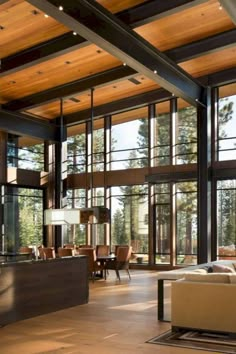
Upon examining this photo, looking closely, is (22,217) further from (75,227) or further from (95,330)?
(95,330)

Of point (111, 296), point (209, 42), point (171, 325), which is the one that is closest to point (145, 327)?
point (171, 325)

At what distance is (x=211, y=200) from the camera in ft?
44.0

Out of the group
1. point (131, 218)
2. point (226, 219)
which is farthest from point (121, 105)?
point (226, 219)

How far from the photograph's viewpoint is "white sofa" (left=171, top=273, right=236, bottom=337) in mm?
5594

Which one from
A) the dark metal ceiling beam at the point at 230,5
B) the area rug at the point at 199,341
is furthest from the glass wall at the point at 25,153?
the area rug at the point at 199,341

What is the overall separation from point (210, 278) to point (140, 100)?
31.0ft

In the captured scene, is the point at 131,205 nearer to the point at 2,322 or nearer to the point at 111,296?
the point at 111,296

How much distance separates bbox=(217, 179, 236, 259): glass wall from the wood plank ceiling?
10.9 feet

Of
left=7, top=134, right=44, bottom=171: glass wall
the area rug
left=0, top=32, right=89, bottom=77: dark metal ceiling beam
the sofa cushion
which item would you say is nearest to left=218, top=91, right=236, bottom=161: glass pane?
left=0, top=32, right=89, bottom=77: dark metal ceiling beam

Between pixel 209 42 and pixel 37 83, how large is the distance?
459 centimetres

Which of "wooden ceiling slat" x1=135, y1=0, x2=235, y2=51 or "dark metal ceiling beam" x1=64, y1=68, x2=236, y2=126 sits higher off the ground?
"wooden ceiling slat" x1=135, y1=0, x2=235, y2=51

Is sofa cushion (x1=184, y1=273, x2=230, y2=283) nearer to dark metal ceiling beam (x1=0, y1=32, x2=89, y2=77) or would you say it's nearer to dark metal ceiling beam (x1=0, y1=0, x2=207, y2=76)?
dark metal ceiling beam (x1=0, y1=0, x2=207, y2=76)

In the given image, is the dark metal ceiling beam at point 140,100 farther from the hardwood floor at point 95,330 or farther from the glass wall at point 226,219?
the hardwood floor at point 95,330

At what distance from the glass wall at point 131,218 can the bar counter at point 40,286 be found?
21.9ft
